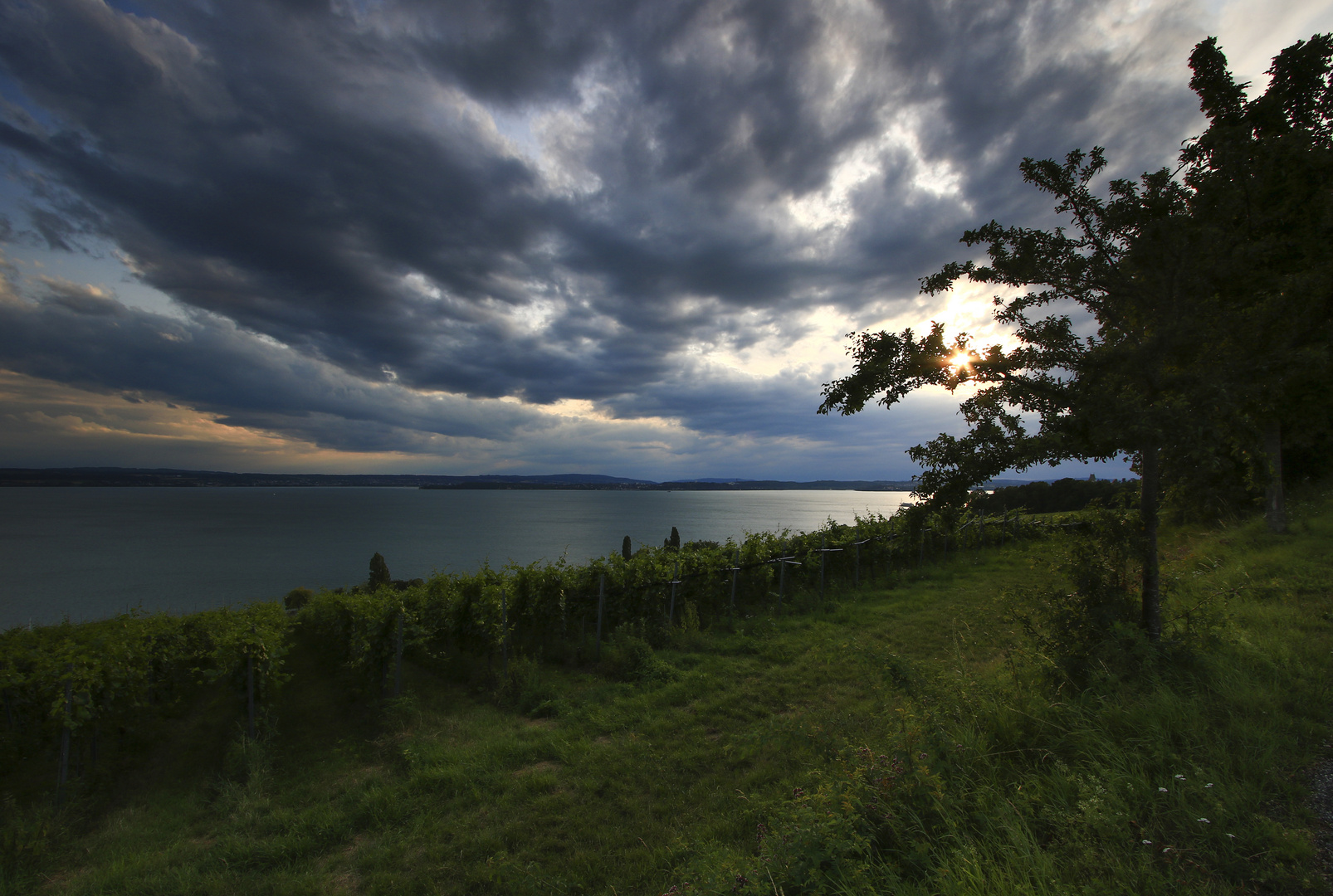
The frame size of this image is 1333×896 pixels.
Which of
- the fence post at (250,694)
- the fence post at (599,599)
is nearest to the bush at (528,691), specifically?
the fence post at (599,599)

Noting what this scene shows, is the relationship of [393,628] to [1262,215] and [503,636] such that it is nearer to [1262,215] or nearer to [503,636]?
[503,636]

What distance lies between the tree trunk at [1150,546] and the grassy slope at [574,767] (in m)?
0.75

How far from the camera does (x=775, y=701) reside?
26.1 ft

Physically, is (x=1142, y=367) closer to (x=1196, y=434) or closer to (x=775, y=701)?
(x=1196, y=434)

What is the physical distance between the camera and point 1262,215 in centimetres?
697

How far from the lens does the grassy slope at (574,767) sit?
14.6 feet

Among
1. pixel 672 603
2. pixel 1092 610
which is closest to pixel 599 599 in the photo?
pixel 672 603

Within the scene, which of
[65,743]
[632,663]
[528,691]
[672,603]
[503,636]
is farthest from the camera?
A: [672,603]

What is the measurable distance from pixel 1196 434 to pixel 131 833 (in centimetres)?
1177

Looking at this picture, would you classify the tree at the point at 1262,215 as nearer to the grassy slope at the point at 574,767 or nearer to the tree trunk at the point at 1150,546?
the tree trunk at the point at 1150,546

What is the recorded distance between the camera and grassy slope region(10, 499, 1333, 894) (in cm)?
444

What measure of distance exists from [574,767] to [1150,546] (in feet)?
24.7

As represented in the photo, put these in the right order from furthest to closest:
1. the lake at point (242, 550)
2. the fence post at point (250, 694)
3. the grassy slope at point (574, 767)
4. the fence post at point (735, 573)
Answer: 1. the lake at point (242, 550)
2. the fence post at point (735, 573)
3. the fence post at point (250, 694)
4. the grassy slope at point (574, 767)

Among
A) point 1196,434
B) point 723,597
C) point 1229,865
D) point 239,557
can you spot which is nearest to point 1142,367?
point 1196,434
